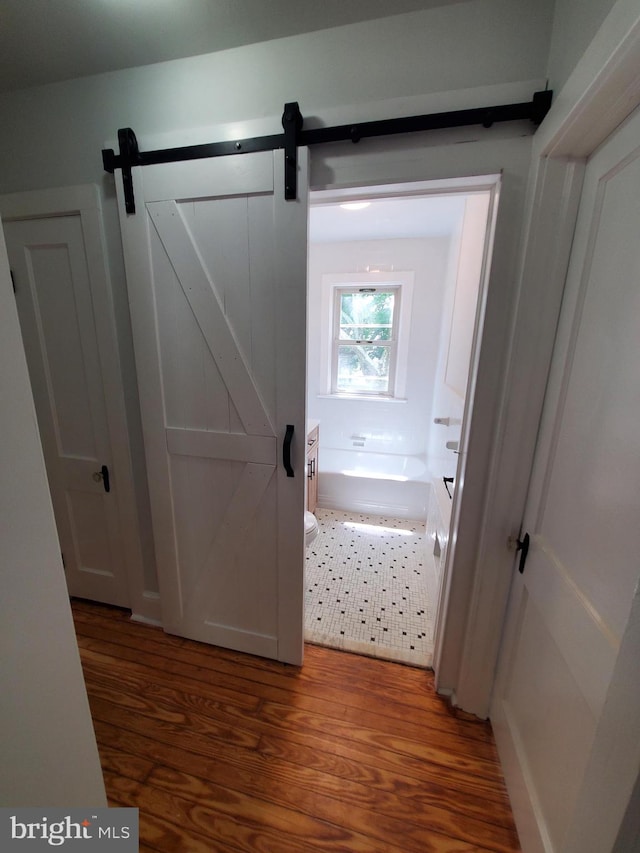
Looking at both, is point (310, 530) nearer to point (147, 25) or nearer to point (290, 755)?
point (290, 755)

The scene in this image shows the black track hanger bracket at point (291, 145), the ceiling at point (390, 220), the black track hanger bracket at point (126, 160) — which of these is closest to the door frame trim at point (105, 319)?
the black track hanger bracket at point (126, 160)

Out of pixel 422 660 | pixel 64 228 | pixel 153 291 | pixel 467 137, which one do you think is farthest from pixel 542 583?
pixel 64 228

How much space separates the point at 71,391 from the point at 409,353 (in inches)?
109

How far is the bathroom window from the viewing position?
322 centimetres

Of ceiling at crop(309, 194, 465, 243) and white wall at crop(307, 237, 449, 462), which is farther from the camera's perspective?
white wall at crop(307, 237, 449, 462)

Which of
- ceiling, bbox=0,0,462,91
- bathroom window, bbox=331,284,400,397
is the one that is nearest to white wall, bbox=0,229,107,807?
ceiling, bbox=0,0,462,91

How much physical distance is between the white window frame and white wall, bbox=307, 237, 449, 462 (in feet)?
0.10

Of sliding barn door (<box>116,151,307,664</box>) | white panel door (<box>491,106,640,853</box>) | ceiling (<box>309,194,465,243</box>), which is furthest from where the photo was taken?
ceiling (<box>309,194,465,243</box>)

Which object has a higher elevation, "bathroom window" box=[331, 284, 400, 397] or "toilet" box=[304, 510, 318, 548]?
"bathroom window" box=[331, 284, 400, 397]

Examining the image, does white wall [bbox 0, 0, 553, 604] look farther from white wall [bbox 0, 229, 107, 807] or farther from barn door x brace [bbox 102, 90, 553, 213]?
white wall [bbox 0, 229, 107, 807]

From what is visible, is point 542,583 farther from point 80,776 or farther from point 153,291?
point 153,291

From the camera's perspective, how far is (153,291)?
126 cm

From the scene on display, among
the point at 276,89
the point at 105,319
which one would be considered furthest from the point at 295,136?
the point at 105,319

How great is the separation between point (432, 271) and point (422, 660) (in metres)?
3.06
